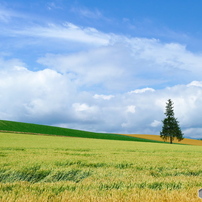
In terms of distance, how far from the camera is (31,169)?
23.6 ft

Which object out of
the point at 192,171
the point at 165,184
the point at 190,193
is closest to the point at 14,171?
the point at 165,184

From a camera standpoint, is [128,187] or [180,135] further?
[180,135]

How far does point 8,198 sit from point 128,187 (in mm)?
2330

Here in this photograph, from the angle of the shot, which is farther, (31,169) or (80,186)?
(31,169)

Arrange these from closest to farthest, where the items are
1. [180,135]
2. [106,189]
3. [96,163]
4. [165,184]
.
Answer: [106,189] < [165,184] < [96,163] < [180,135]

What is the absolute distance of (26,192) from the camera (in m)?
4.42

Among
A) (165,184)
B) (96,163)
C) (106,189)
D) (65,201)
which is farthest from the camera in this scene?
(96,163)

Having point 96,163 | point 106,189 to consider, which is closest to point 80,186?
point 106,189

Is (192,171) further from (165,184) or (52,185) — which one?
(52,185)

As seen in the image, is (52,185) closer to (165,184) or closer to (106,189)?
(106,189)

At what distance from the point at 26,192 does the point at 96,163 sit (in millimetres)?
4571

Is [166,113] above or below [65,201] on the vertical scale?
above

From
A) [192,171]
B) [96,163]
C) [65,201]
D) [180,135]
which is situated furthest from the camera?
[180,135]

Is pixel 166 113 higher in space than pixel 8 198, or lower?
higher
